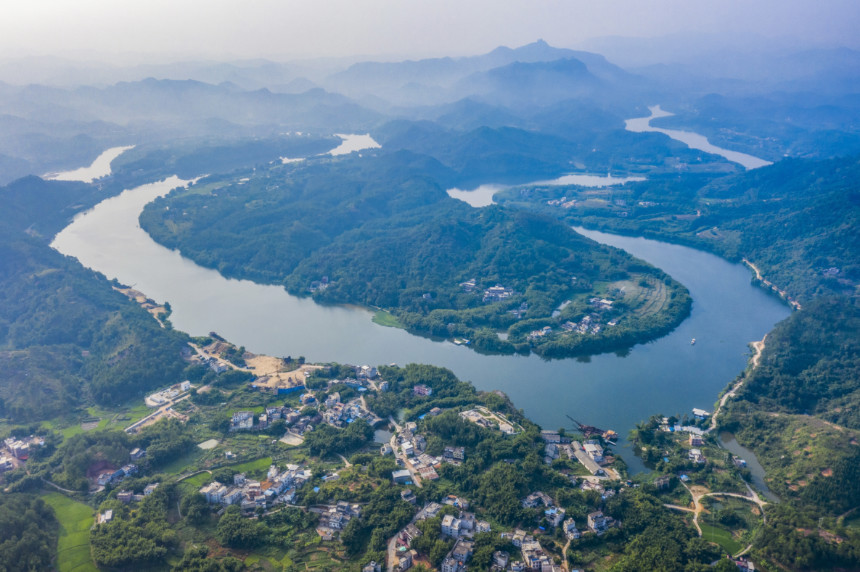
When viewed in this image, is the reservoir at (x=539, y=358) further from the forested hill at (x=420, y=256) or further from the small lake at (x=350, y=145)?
the small lake at (x=350, y=145)

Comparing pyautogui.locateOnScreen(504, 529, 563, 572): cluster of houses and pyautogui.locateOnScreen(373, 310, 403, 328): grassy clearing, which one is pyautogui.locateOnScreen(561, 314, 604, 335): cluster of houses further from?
pyautogui.locateOnScreen(504, 529, 563, 572): cluster of houses

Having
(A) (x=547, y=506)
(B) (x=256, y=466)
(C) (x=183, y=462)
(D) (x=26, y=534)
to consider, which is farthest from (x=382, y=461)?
(D) (x=26, y=534)

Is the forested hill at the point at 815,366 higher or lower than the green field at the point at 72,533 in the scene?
higher

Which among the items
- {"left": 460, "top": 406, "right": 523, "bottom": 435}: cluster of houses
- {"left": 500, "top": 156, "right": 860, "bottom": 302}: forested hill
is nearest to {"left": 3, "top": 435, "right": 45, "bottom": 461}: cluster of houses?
A: {"left": 460, "top": 406, "right": 523, "bottom": 435}: cluster of houses

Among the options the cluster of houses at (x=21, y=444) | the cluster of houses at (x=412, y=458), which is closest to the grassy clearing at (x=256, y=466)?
the cluster of houses at (x=412, y=458)

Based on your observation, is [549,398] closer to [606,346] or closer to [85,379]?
[606,346]

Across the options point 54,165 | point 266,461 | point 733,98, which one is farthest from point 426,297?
point 733,98

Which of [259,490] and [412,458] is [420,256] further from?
[259,490]
